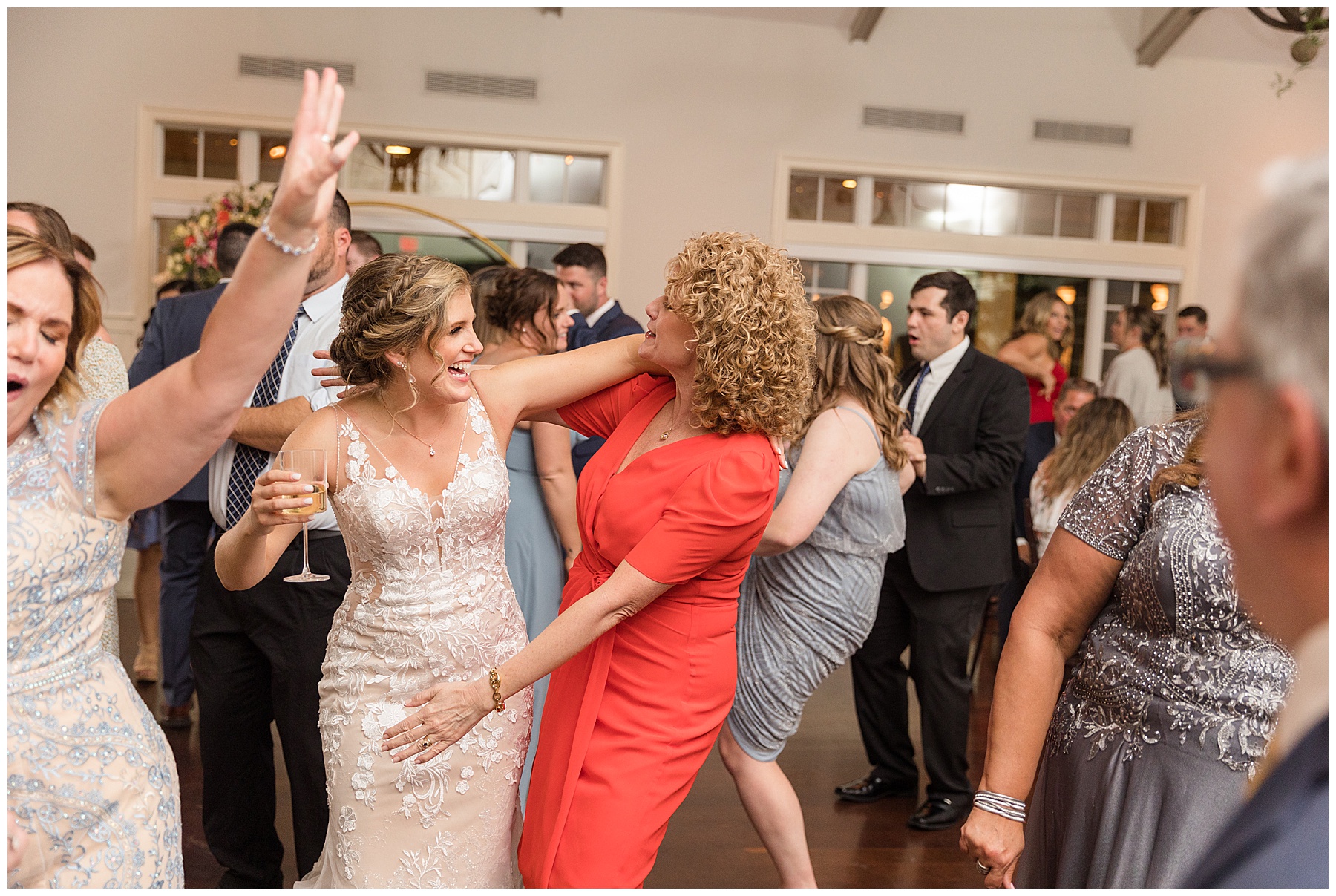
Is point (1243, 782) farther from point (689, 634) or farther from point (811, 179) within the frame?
point (811, 179)

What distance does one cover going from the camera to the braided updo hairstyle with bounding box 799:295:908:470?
2.88 m

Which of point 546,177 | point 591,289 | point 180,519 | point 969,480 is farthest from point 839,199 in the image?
point 180,519

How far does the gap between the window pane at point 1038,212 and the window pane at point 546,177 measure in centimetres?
376

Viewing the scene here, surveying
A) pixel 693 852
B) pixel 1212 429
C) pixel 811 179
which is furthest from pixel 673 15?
pixel 1212 429

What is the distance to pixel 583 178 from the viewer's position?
8070 mm

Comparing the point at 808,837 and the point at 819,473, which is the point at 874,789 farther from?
the point at 819,473

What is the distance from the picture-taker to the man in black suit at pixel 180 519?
3316 millimetres

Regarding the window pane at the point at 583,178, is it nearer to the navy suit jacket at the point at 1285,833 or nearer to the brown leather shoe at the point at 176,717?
the brown leather shoe at the point at 176,717

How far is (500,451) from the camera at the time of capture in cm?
213

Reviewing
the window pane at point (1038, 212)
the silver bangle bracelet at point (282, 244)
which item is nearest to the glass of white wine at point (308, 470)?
the silver bangle bracelet at point (282, 244)

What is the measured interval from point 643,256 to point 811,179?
1511 mm

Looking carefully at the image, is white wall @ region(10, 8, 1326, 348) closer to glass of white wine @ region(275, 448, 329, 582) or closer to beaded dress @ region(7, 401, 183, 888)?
glass of white wine @ region(275, 448, 329, 582)

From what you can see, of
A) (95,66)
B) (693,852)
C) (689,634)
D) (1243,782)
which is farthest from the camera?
(95,66)

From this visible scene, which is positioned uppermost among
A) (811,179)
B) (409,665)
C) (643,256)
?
(811,179)
